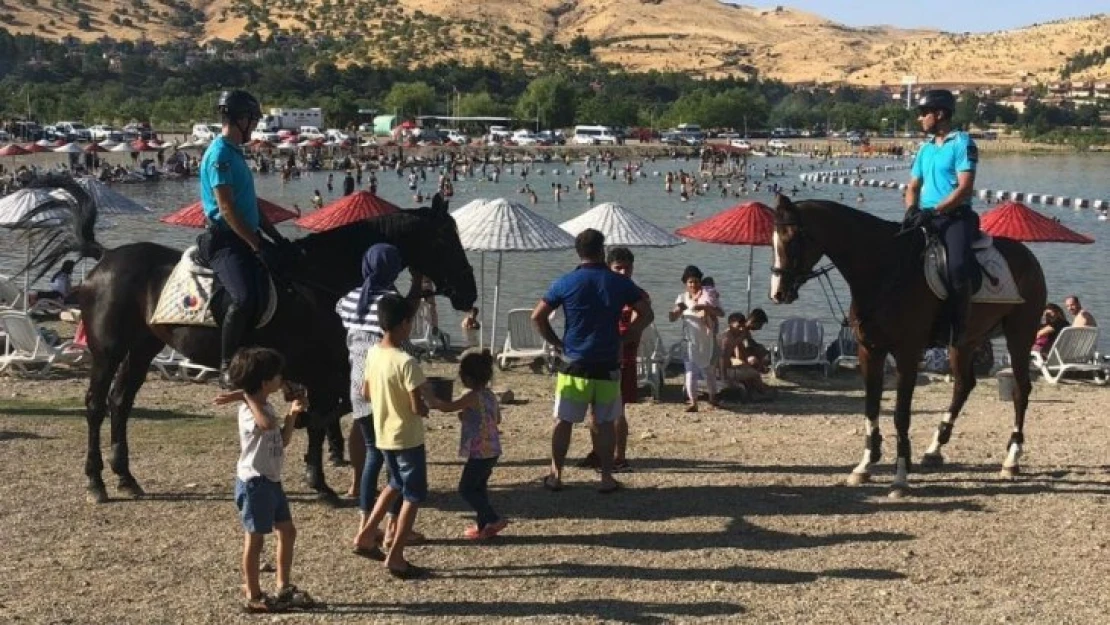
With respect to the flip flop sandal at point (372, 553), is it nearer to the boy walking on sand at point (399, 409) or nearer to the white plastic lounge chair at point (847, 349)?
the boy walking on sand at point (399, 409)

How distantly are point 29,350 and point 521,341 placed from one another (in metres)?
6.29

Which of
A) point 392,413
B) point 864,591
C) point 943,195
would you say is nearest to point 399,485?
point 392,413

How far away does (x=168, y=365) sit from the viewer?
16359mm

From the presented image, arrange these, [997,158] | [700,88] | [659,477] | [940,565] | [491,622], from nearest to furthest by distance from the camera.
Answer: [491,622] → [940,565] → [659,477] → [997,158] → [700,88]

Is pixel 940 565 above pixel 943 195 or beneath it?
beneath

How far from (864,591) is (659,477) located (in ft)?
10.4

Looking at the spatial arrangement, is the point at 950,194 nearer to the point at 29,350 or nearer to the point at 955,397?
the point at 955,397

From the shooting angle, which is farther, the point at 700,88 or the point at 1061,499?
the point at 700,88

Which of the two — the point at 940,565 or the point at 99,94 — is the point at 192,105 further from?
the point at 940,565

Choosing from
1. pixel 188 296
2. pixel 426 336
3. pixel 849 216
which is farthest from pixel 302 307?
pixel 426 336

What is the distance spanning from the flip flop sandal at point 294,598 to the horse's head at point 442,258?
282cm

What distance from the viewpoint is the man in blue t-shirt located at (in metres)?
9.51

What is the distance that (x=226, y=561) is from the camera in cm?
827

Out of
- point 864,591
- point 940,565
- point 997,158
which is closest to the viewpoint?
point 864,591
